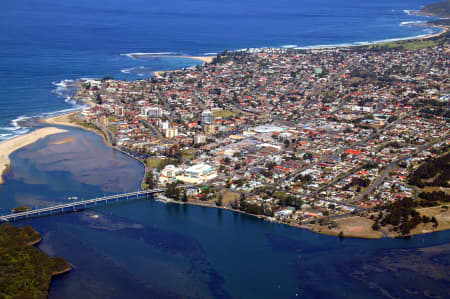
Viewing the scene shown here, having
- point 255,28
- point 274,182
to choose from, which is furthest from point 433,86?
point 255,28

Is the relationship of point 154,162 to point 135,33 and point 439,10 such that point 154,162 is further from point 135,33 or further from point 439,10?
point 439,10

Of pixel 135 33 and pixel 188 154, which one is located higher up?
pixel 135 33

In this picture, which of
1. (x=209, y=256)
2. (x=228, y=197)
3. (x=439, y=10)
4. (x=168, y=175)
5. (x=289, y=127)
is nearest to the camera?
(x=209, y=256)

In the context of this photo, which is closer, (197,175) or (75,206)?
(75,206)

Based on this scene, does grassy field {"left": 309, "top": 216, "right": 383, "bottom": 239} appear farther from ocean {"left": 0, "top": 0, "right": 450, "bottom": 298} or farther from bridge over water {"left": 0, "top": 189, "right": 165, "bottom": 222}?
bridge over water {"left": 0, "top": 189, "right": 165, "bottom": 222}

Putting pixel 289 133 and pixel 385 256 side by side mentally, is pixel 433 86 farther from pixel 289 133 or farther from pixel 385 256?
pixel 385 256

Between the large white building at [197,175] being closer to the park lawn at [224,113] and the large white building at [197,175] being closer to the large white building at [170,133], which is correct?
the large white building at [170,133]

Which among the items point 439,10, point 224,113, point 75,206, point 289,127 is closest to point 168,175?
point 75,206
